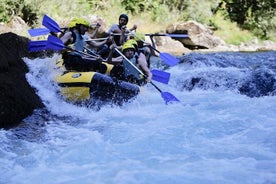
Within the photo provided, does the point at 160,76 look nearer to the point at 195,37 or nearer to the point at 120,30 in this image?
the point at 120,30

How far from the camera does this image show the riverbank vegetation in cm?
1758

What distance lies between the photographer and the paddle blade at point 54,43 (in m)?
5.55

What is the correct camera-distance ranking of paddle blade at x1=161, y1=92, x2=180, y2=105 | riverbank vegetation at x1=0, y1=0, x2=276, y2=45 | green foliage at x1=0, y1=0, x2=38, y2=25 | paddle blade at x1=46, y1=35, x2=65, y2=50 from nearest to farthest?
paddle blade at x1=46, y1=35, x2=65, y2=50
paddle blade at x1=161, y1=92, x2=180, y2=105
green foliage at x1=0, y1=0, x2=38, y2=25
riverbank vegetation at x1=0, y1=0, x2=276, y2=45

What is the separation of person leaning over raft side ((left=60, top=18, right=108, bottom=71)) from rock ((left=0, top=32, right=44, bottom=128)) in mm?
694

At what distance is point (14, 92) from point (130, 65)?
205cm

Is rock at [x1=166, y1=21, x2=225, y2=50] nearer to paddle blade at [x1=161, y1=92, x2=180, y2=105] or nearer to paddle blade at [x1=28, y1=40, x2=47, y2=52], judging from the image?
paddle blade at [x1=161, y1=92, x2=180, y2=105]

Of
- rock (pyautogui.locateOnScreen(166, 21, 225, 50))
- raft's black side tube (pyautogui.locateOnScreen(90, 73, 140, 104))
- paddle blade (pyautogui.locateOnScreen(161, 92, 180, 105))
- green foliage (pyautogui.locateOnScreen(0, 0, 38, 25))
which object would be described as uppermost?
green foliage (pyautogui.locateOnScreen(0, 0, 38, 25))

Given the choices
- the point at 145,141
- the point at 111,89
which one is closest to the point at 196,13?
the point at 111,89

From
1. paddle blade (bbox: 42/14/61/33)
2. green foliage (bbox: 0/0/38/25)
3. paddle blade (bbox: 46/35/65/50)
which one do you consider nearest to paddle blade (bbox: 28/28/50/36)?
paddle blade (bbox: 42/14/61/33)

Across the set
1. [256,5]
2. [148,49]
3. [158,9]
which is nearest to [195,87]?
[148,49]

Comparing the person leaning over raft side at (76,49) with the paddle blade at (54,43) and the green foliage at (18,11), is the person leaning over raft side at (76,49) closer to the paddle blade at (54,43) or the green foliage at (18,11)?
the paddle blade at (54,43)

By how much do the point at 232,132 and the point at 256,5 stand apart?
18.3m

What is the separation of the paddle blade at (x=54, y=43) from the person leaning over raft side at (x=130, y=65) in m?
0.82

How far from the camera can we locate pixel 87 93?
18.5 feet
